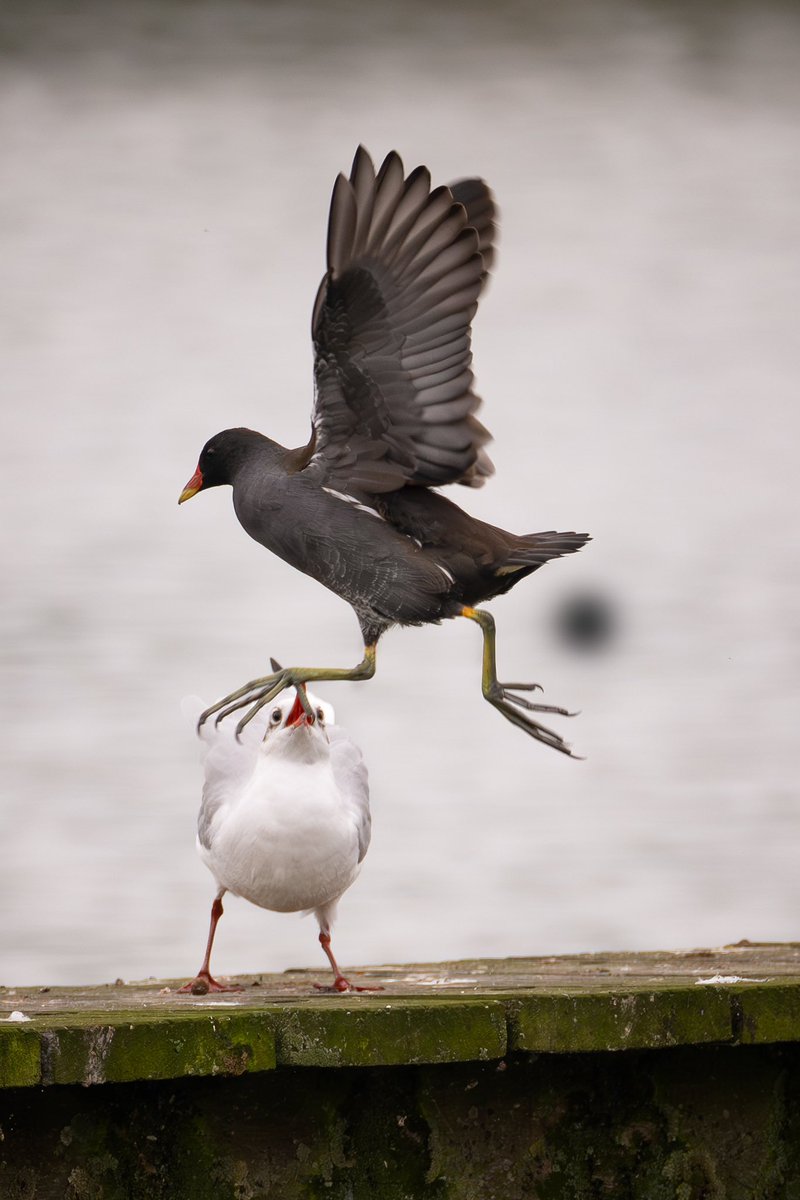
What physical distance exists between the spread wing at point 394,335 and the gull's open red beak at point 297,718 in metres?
1.07

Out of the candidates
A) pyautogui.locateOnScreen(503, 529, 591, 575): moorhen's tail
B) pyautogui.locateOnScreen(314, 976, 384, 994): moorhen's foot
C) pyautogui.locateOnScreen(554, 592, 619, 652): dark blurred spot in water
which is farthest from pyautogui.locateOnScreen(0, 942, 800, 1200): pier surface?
pyautogui.locateOnScreen(554, 592, 619, 652): dark blurred spot in water

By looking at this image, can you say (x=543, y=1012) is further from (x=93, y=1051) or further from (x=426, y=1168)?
(x=93, y=1051)

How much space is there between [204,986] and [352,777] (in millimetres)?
905

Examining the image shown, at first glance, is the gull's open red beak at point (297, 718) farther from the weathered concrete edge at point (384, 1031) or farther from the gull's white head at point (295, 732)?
the weathered concrete edge at point (384, 1031)

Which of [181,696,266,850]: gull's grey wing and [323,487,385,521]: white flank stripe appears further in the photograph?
[181,696,266,850]: gull's grey wing

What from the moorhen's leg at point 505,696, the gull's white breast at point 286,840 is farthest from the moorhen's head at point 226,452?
the gull's white breast at point 286,840

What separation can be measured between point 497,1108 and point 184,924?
22.4 ft

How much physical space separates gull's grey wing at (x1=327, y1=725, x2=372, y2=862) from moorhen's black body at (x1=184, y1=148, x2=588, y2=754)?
3.35 ft

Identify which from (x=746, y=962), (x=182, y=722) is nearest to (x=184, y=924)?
(x=182, y=722)

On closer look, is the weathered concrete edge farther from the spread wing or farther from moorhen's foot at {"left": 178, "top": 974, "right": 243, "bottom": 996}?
the spread wing

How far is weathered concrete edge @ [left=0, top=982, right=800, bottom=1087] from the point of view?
3467 mm

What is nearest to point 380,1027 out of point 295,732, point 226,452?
point 226,452

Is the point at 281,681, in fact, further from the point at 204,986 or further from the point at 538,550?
the point at 204,986

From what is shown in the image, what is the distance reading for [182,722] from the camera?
12.4 meters
